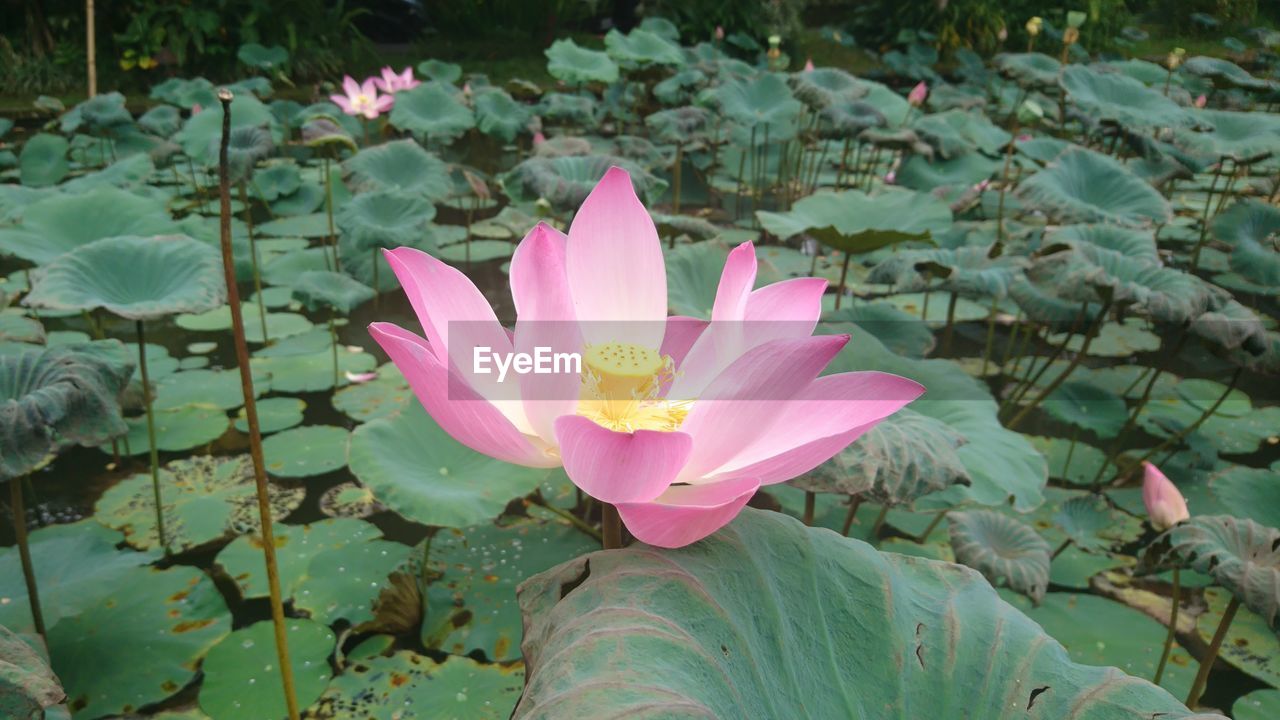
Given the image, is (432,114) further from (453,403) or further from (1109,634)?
(453,403)

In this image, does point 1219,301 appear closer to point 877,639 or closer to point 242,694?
point 877,639

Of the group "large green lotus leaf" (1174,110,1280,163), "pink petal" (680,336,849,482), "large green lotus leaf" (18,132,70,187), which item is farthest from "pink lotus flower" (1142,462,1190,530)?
"large green lotus leaf" (18,132,70,187)

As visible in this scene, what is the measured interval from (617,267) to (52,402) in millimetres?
1021

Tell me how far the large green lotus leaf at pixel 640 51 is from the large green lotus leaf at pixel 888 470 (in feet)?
13.4

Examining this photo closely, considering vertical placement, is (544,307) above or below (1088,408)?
above

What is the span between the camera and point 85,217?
1961 mm

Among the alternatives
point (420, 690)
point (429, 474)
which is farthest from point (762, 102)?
point (420, 690)

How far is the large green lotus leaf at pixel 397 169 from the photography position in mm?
2945

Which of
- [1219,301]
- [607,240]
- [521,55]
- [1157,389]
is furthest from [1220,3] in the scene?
[607,240]

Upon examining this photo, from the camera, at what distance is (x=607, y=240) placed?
1.82ft

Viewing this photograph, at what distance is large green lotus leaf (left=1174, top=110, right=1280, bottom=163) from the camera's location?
3.49 meters

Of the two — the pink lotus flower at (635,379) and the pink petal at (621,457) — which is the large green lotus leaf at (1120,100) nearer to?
the pink lotus flower at (635,379)

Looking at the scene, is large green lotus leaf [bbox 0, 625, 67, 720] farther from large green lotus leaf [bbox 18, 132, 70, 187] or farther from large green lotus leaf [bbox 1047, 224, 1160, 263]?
large green lotus leaf [bbox 18, 132, 70, 187]

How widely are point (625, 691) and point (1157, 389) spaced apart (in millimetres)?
2837
